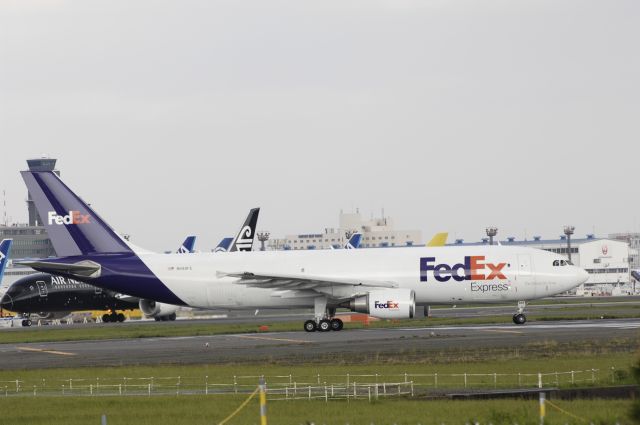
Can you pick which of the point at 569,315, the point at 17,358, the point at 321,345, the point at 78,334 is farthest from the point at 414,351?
the point at 78,334

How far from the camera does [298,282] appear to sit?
63688mm

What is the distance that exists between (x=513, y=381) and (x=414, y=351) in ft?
37.8

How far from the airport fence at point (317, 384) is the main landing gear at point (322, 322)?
22.7 m

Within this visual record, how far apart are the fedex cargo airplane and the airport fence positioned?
2152 centimetres

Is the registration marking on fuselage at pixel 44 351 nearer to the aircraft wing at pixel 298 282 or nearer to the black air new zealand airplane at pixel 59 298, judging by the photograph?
the aircraft wing at pixel 298 282

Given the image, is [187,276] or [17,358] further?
[187,276]

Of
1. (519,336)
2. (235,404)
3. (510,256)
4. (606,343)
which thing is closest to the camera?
(235,404)

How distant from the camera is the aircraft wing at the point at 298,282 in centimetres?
6316

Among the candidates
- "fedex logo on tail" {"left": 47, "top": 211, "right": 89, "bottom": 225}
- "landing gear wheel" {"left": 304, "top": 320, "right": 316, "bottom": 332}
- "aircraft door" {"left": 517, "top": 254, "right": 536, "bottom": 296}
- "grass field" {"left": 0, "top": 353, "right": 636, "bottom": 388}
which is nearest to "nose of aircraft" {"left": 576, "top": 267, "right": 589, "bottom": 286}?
"aircraft door" {"left": 517, "top": 254, "right": 536, "bottom": 296}

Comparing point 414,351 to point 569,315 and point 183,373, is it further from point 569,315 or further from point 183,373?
point 569,315

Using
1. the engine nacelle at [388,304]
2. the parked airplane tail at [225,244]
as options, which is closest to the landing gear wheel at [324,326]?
the engine nacelle at [388,304]

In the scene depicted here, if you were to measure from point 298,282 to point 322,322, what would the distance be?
2.95 m

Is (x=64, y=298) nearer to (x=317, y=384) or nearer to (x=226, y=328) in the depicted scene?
(x=226, y=328)

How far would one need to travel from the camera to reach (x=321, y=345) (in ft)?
176
